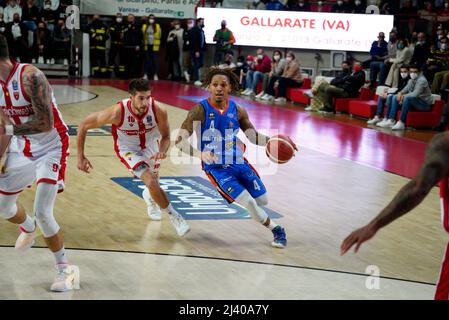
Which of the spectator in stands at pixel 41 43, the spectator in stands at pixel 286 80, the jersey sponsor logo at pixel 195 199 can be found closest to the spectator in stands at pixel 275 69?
the spectator in stands at pixel 286 80

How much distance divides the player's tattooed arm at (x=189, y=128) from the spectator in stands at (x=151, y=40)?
710 inches

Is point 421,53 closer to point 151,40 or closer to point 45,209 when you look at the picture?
point 151,40

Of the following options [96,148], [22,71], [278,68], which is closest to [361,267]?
[22,71]

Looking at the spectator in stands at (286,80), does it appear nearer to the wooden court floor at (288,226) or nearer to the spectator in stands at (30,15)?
the spectator in stands at (30,15)

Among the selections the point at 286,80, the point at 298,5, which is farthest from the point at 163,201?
the point at 298,5

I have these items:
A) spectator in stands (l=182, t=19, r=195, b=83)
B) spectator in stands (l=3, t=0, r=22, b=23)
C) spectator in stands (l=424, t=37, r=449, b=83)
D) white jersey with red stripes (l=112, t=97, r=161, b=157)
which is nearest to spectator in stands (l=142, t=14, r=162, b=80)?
spectator in stands (l=182, t=19, r=195, b=83)

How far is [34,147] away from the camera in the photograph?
18.8 feet

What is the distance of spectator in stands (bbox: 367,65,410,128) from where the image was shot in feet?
51.7

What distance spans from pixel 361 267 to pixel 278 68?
14.7m

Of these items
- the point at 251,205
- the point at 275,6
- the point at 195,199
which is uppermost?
the point at 275,6

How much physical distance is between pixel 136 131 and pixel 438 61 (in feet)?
39.5

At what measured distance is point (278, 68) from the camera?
20641 millimetres

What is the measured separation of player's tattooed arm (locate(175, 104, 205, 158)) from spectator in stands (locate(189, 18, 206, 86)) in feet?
54.8

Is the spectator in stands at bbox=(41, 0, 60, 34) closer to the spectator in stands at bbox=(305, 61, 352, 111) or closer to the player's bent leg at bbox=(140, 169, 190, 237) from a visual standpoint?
the spectator in stands at bbox=(305, 61, 352, 111)
